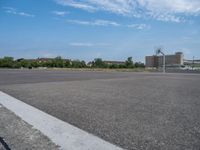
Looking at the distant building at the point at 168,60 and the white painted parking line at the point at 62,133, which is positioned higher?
the distant building at the point at 168,60

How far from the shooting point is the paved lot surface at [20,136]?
5535 millimetres

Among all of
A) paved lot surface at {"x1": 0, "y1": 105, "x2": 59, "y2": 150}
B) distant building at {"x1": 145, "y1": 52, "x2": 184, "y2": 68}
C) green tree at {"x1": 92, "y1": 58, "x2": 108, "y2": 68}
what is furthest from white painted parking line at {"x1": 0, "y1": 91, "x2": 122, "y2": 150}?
green tree at {"x1": 92, "y1": 58, "x2": 108, "y2": 68}

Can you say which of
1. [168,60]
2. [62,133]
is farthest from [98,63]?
[62,133]

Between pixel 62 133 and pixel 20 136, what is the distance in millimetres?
968

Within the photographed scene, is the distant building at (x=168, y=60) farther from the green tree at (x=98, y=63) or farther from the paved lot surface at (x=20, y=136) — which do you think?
the paved lot surface at (x=20, y=136)

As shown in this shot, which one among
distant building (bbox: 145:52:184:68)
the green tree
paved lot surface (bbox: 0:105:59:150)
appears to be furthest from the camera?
the green tree

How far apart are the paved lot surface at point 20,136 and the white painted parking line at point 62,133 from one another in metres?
0.19

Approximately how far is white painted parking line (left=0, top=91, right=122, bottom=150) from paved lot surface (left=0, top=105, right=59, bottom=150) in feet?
0.62

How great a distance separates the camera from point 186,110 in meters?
9.90

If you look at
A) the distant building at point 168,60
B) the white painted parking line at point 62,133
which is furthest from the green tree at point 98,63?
the white painted parking line at point 62,133

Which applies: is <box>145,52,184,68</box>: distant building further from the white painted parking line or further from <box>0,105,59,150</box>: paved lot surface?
<box>0,105,59,150</box>: paved lot surface

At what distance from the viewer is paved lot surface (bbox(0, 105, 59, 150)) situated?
218 inches

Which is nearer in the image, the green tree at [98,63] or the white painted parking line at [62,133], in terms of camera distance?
the white painted parking line at [62,133]

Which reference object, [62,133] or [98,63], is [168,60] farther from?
[62,133]
